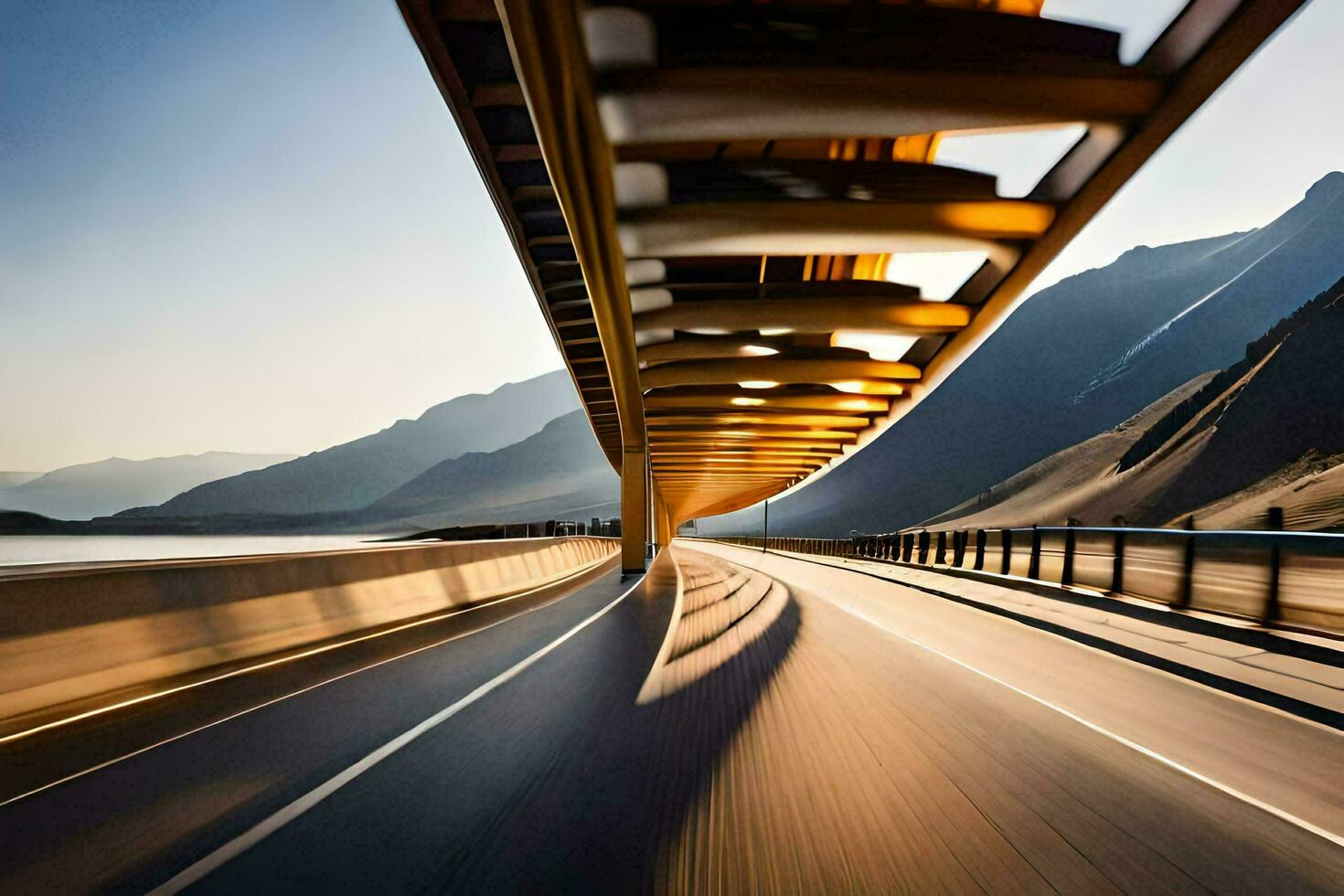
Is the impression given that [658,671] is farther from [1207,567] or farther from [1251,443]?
[1251,443]

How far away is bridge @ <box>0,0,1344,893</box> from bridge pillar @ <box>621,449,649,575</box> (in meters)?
7.56

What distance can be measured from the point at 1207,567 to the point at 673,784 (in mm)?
11270

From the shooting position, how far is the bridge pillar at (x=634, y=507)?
98.0 ft

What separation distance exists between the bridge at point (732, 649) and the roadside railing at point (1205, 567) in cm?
6

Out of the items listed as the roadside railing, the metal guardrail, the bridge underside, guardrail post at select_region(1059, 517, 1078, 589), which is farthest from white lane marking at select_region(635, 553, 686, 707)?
guardrail post at select_region(1059, 517, 1078, 589)

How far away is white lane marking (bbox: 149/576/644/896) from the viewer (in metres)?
3.31

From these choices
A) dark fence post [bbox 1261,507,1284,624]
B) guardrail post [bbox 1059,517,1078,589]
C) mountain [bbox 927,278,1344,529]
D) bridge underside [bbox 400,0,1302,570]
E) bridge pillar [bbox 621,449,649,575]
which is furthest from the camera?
mountain [bbox 927,278,1344,529]

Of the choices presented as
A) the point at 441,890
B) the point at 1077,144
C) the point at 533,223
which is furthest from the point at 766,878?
the point at 533,223

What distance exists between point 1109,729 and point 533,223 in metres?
13.9

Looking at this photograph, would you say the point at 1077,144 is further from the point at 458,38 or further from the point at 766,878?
the point at 766,878

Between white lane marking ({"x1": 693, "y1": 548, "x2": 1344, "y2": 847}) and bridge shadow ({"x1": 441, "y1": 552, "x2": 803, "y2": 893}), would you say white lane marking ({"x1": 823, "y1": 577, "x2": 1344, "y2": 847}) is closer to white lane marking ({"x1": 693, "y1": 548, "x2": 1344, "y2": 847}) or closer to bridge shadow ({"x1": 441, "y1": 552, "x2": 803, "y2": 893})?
white lane marking ({"x1": 693, "y1": 548, "x2": 1344, "y2": 847})

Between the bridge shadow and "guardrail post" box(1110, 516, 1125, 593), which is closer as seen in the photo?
the bridge shadow

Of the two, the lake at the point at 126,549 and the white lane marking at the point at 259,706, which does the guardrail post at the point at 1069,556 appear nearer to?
the white lane marking at the point at 259,706

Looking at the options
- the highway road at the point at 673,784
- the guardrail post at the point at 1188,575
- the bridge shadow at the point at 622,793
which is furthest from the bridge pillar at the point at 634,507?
the bridge shadow at the point at 622,793
